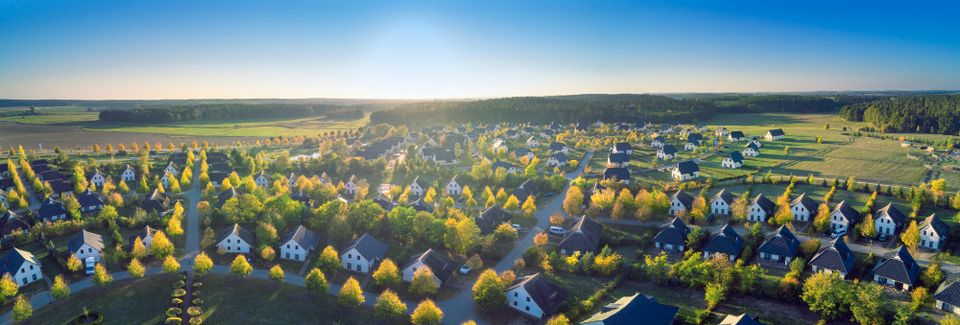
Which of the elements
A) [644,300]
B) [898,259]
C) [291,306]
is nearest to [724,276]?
[644,300]

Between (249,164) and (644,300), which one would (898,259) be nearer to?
(644,300)

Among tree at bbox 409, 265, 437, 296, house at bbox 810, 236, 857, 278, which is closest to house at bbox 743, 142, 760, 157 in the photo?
house at bbox 810, 236, 857, 278

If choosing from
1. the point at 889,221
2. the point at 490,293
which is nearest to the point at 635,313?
the point at 490,293

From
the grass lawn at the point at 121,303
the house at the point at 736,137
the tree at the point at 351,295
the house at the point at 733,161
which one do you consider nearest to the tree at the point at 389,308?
the tree at the point at 351,295

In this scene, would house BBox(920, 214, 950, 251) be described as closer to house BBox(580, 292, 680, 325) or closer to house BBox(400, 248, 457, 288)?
house BBox(580, 292, 680, 325)

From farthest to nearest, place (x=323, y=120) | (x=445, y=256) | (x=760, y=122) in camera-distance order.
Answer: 1. (x=323, y=120)
2. (x=760, y=122)
3. (x=445, y=256)

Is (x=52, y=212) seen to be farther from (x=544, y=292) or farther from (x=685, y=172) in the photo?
(x=685, y=172)

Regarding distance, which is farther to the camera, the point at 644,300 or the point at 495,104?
the point at 495,104

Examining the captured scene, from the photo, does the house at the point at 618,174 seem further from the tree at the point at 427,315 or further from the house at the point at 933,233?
the tree at the point at 427,315
